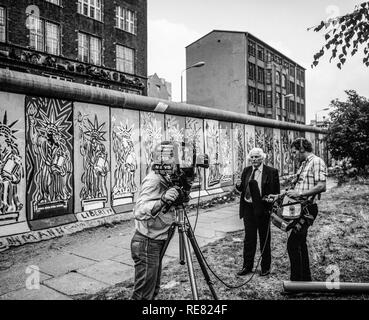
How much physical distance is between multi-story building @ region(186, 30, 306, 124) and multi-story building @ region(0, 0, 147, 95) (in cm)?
1496

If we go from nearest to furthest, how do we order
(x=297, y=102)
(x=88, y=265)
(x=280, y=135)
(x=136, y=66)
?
(x=88, y=265)
(x=280, y=135)
(x=136, y=66)
(x=297, y=102)

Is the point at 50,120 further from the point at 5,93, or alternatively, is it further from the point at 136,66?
the point at 136,66

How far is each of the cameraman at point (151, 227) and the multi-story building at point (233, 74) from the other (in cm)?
4070

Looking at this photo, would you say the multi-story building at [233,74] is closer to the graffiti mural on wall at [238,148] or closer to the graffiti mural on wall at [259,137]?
the graffiti mural on wall at [259,137]

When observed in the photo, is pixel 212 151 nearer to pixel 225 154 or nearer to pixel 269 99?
pixel 225 154

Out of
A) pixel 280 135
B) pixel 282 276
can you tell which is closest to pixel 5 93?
pixel 282 276

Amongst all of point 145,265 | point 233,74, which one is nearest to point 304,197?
point 145,265

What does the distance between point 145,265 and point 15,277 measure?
2.72 m

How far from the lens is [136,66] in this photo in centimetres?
2955

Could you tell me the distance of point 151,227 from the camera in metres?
2.76

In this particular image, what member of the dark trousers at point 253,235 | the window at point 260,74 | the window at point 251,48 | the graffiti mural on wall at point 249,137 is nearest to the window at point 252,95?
the window at point 260,74

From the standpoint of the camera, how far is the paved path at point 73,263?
3.95m

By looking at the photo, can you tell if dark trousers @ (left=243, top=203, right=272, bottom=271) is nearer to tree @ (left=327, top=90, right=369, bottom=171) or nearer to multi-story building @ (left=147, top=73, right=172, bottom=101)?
tree @ (left=327, top=90, right=369, bottom=171)

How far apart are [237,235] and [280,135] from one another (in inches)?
484
